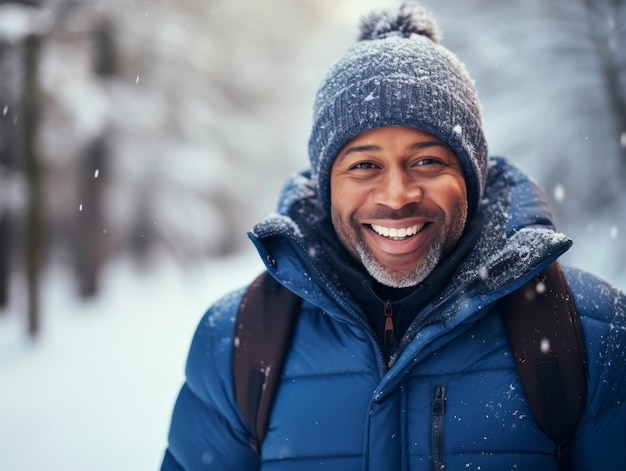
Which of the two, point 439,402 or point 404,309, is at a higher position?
point 404,309

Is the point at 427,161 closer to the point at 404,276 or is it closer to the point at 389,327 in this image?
the point at 404,276

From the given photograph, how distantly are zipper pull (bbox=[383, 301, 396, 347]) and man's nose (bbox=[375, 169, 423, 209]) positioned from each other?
0.42 m

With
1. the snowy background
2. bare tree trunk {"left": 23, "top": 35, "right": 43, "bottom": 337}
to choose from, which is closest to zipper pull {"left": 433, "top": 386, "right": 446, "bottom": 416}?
the snowy background

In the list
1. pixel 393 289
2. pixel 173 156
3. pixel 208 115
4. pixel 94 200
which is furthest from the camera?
pixel 208 115

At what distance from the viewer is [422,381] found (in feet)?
7.07

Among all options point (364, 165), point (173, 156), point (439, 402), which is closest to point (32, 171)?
point (173, 156)

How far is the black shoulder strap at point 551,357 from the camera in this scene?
2037 mm

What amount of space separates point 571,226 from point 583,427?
646cm

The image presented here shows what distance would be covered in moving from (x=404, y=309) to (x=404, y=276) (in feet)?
0.46

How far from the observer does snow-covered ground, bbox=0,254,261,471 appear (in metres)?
6.51

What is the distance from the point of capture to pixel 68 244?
50.7 feet

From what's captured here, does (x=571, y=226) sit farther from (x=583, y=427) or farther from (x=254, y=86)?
(x=254, y=86)

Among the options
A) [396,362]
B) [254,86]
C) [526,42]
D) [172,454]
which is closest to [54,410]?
[172,454]

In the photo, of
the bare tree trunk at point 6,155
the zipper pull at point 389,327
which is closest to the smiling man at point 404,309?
the zipper pull at point 389,327
